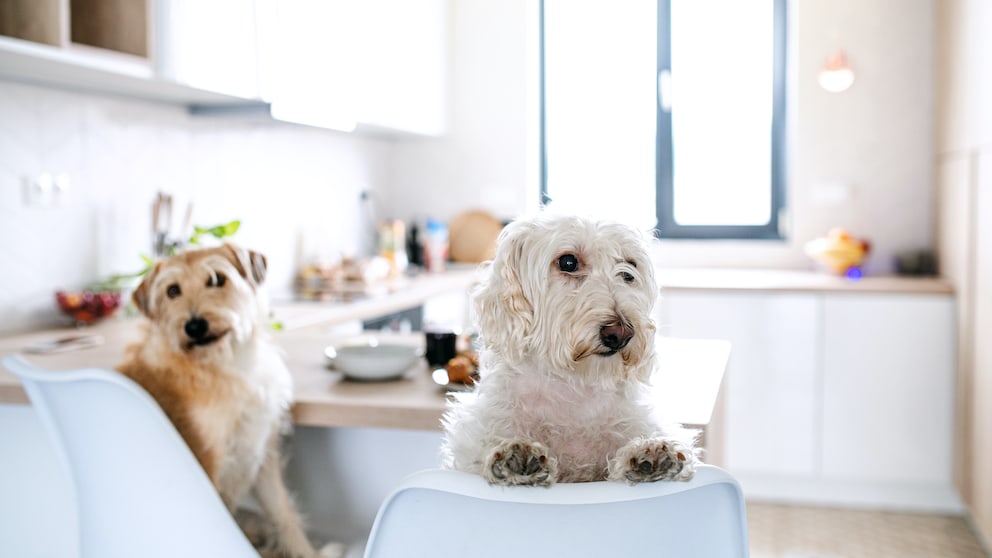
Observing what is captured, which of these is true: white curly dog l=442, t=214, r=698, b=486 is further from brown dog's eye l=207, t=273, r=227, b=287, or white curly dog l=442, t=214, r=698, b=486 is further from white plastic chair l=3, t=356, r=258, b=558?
brown dog's eye l=207, t=273, r=227, b=287

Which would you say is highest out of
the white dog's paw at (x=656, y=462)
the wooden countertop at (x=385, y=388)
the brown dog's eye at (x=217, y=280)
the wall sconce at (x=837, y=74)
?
the wall sconce at (x=837, y=74)

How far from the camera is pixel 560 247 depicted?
119cm

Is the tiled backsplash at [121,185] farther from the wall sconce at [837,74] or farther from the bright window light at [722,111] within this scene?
the wall sconce at [837,74]

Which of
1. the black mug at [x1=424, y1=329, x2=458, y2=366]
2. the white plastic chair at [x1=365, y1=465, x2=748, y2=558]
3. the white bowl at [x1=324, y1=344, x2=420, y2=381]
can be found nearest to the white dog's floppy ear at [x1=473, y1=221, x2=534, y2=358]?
the white plastic chair at [x1=365, y1=465, x2=748, y2=558]

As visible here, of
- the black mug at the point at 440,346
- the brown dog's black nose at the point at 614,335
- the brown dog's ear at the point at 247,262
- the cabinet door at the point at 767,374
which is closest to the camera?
the brown dog's black nose at the point at 614,335

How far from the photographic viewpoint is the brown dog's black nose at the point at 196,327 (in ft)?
4.99

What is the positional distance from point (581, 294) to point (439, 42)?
3.69m

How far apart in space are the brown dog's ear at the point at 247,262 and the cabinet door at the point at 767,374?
8.25ft

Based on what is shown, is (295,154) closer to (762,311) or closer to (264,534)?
(762,311)

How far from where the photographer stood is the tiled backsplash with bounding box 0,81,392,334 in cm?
238

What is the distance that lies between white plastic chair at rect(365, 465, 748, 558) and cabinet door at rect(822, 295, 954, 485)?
10.0 feet

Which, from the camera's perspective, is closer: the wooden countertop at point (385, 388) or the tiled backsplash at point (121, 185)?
the wooden countertop at point (385, 388)

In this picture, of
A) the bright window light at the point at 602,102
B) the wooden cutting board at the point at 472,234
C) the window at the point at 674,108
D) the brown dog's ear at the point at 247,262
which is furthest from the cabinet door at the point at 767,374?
the brown dog's ear at the point at 247,262

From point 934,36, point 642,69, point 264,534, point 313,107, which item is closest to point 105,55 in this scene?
point 313,107
